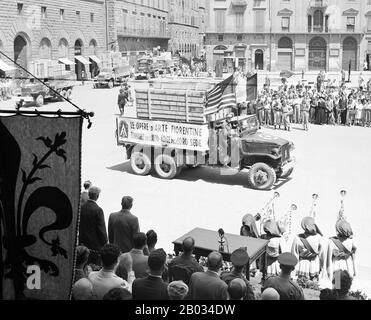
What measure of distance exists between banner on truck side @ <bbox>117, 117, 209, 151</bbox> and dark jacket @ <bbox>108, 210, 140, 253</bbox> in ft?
20.8

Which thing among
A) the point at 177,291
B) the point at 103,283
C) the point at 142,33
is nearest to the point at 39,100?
the point at 103,283

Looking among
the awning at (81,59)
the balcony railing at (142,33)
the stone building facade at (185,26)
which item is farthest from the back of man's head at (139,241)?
the stone building facade at (185,26)

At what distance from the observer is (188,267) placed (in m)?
6.52

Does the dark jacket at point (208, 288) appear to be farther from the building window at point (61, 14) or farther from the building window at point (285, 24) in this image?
the building window at point (285, 24)

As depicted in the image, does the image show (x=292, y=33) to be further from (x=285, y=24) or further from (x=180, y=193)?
(x=180, y=193)

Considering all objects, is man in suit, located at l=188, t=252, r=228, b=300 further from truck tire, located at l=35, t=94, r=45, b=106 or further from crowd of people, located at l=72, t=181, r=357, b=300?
truck tire, located at l=35, t=94, r=45, b=106

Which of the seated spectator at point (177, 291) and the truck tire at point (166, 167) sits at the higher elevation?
the seated spectator at point (177, 291)

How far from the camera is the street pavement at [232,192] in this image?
1156 centimetres

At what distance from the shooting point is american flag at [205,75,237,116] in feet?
46.3

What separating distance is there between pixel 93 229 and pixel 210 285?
308cm

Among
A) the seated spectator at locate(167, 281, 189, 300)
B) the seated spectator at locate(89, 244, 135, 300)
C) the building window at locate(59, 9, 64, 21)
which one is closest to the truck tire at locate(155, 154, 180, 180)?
the seated spectator at locate(89, 244, 135, 300)

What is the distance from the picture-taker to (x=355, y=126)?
24.6 metres

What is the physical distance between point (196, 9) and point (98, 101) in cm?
6240

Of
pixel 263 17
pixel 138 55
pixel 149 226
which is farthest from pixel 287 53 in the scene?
pixel 149 226
